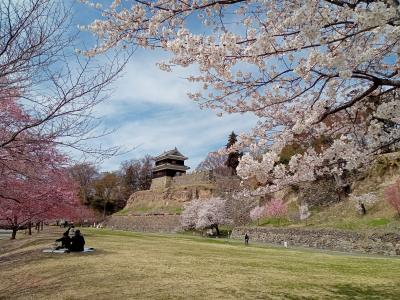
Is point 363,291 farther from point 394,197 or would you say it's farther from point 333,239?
point 333,239

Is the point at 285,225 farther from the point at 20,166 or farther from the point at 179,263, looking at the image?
the point at 20,166

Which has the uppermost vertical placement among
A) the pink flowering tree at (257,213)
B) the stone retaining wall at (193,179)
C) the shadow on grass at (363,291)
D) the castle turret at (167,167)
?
the castle turret at (167,167)

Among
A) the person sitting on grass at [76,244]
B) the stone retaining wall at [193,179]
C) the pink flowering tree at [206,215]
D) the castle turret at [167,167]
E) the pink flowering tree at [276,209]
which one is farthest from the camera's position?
the castle turret at [167,167]

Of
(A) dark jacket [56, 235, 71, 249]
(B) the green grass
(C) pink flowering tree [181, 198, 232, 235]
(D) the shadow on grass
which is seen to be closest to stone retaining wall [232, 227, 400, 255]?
(C) pink flowering tree [181, 198, 232, 235]

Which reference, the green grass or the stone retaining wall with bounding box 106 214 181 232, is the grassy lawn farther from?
the green grass

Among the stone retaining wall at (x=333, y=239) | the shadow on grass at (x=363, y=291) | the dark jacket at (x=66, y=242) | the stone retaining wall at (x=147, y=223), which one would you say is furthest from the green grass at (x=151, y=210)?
the shadow on grass at (x=363, y=291)

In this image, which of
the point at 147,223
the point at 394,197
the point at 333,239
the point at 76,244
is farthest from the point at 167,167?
the point at 76,244

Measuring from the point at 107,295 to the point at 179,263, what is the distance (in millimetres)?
4418

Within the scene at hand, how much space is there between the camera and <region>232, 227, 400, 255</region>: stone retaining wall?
76.2 ft

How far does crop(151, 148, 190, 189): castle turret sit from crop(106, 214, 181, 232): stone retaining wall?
9.29 meters

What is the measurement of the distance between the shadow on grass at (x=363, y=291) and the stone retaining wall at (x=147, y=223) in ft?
139

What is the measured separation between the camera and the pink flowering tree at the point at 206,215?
43.9 m

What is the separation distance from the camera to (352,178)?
111ft

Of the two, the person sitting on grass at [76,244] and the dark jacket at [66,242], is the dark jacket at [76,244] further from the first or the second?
the dark jacket at [66,242]
